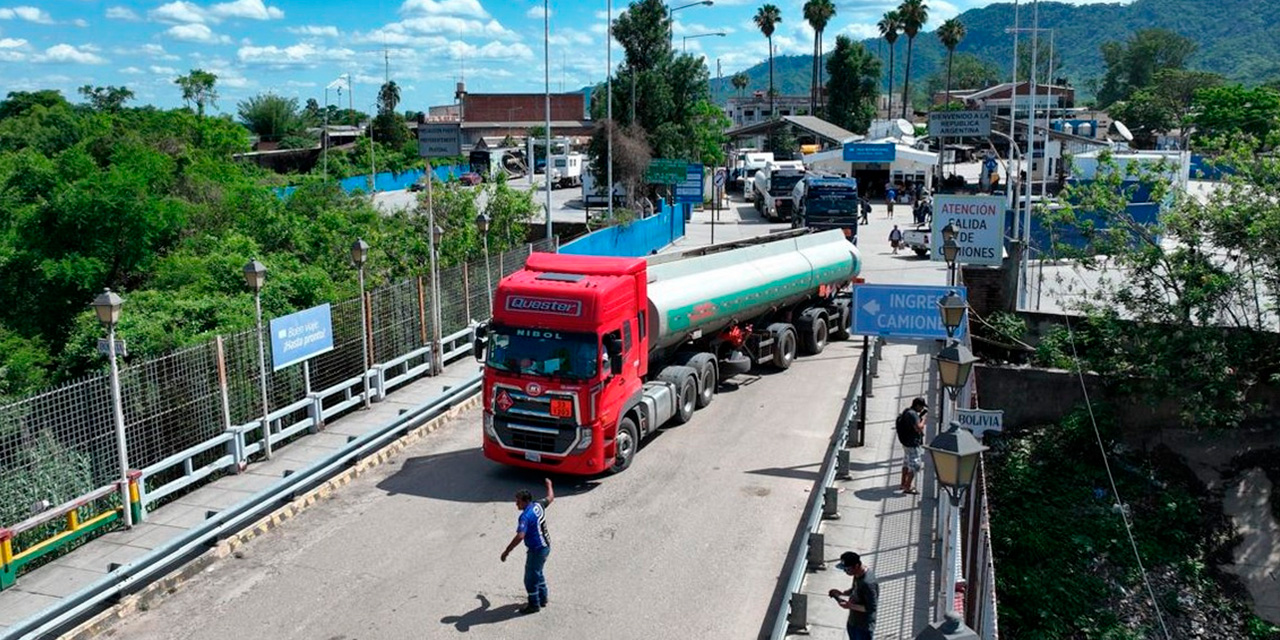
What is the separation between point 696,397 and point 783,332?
3.99 meters

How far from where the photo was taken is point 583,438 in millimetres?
15430

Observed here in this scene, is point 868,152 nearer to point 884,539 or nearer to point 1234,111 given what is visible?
point 1234,111

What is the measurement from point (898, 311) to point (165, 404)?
11417 millimetres

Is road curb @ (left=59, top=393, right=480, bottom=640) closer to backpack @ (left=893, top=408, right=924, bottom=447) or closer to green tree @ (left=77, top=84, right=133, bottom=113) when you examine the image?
backpack @ (left=893, top=408, right=924, bottom=447)

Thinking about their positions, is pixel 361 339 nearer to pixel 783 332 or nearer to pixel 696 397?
pixel 696 397

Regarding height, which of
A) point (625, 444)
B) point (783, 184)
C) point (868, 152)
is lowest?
point (625, 444)

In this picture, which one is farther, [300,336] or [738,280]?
[738,280]

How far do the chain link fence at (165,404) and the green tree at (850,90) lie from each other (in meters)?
87.7

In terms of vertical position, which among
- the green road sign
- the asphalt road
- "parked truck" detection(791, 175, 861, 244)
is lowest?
the asphalt road

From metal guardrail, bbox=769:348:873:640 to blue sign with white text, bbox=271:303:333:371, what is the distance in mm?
8994

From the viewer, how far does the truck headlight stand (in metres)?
15.4

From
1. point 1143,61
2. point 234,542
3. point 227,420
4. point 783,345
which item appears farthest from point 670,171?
point 1143,61

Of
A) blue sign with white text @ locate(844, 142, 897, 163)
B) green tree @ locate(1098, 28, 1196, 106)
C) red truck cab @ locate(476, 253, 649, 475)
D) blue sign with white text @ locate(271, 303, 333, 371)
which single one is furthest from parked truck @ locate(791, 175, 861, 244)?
green tree @ locate(1098, 28, 1196, 106)

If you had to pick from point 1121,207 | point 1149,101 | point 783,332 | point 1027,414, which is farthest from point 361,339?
point 1149,101
